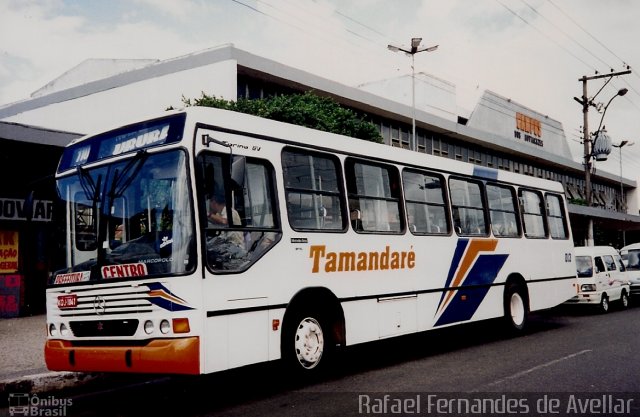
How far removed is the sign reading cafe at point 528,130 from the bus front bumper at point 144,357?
169 ft

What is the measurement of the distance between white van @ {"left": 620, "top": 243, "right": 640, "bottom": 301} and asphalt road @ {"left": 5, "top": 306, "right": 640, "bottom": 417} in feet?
32.6

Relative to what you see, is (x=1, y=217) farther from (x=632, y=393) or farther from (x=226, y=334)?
(x=632, y=393)

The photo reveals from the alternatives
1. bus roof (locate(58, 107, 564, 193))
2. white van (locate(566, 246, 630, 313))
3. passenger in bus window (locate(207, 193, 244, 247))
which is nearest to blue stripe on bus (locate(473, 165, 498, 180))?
bus roof (locate(58, 107, 564, 193))

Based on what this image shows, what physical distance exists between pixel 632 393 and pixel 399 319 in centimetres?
320

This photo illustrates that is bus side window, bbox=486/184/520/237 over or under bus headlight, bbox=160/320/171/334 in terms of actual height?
over

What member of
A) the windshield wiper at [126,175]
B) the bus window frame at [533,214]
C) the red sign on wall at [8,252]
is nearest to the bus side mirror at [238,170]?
the windshield wiper at [126,175]

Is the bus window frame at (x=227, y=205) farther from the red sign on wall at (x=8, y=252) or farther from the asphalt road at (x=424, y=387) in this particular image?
the red sign on wall at (x=8, y=252)

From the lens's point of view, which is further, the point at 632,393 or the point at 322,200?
the point at 322,200

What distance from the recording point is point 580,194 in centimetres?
6612

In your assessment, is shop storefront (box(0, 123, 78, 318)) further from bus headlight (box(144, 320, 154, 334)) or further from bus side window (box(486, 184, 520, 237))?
bus side window (box(486, 184, 520, 237))

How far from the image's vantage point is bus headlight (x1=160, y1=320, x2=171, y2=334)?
6227 mm

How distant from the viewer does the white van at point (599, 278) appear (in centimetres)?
1650

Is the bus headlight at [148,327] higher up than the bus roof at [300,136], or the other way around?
the bus roof at [300,136]

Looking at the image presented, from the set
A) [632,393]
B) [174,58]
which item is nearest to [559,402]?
[632,393]
